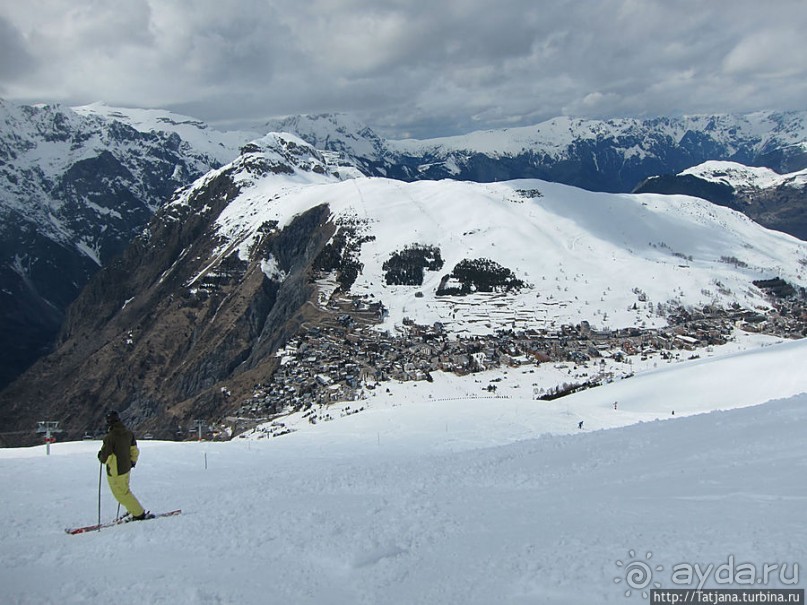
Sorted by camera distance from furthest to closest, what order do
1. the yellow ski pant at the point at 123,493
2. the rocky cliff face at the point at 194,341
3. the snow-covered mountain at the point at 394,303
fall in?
the rocky cliff face at the point at 194,341 < the snow-covered mountain at the point at 394,303 < the yellow ski pant at the point at 123,493

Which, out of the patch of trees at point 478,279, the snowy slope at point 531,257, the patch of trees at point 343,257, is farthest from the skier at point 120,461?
the patch of trees at point 343,257

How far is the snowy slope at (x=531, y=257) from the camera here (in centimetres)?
12319

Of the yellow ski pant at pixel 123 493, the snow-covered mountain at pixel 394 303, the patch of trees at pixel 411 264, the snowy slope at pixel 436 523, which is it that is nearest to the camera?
the snowy slope at pixel 436 523

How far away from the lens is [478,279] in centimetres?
13675

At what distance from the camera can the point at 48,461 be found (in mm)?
20531

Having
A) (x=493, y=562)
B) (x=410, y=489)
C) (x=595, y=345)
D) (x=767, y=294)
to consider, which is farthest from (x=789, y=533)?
(x=767, y=294)

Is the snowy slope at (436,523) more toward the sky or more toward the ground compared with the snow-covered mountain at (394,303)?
more toward the ground

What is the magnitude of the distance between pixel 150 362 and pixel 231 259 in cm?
4109

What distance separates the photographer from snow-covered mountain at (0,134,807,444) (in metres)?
100

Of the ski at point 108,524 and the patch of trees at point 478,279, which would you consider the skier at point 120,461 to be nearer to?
the ski at point 108,524

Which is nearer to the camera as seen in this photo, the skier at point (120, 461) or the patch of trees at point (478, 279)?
the skier at point (120, 461)

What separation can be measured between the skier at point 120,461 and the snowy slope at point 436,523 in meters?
1.00

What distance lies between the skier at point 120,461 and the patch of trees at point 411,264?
125m

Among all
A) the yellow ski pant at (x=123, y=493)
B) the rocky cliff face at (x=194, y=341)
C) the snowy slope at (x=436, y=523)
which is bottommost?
the snowy slope at (x=436, y=523)
